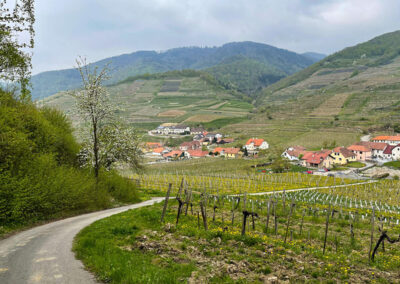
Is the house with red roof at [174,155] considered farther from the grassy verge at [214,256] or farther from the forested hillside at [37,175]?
the grassy verge at [214,256]

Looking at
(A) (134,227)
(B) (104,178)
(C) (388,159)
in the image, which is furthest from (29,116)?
(C) (388,159)

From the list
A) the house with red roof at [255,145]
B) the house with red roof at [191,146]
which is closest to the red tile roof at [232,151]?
the house with red roof at [255,145]

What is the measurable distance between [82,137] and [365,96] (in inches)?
7945

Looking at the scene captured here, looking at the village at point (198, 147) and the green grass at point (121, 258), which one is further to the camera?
the village at point (198, 147)

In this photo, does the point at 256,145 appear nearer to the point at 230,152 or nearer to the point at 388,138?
A: the point at 230,152

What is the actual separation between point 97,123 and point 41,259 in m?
15.9

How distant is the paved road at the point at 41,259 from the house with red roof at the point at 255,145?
118 m

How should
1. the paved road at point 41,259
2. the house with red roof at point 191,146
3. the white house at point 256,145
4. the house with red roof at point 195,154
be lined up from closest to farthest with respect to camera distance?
the paved road at point 41,259 → the white house at point 256,145 → the house with red roof at point 195,154 → the house with red roof at point 191,146

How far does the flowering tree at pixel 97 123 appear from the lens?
2419cm

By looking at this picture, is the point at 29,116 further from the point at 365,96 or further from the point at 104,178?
the point at 365,96

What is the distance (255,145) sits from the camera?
13175 cm

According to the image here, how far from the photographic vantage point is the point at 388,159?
110438 mm

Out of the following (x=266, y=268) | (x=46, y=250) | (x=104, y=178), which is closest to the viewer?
(x=266, y=268)

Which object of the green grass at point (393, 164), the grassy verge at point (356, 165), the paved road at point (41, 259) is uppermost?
the paved road at point (41, 259)
